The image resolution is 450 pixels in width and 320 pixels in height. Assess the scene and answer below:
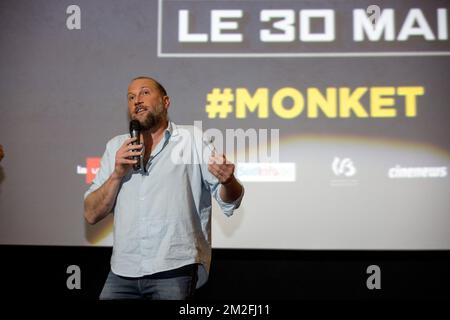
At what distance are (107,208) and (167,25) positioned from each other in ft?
4.00

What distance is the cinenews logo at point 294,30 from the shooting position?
8.75ft

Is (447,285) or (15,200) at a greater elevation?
(15,200)

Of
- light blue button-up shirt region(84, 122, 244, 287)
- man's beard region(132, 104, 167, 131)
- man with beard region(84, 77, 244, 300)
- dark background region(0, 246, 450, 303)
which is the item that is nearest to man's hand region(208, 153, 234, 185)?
man with beard region(84, 77, 244, 300)

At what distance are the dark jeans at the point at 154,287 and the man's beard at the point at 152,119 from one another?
644 millimetres

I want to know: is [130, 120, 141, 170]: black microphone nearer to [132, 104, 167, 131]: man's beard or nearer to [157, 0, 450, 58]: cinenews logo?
[132, 104, 167, 131]: man's beard

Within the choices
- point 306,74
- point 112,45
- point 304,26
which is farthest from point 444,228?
point 112,45

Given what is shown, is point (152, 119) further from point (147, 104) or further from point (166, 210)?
point (166, 210)

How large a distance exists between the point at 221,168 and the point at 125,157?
0.39 m

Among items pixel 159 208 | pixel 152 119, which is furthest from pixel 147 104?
pixel 159 208

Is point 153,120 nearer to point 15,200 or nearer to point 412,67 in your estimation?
point 15,200

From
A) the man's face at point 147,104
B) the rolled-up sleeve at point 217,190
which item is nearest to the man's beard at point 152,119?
the man's face at point 147,104

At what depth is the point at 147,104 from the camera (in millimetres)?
2129

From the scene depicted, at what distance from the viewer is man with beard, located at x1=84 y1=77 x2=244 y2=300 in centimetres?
182

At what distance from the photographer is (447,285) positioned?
2621 millimetres
